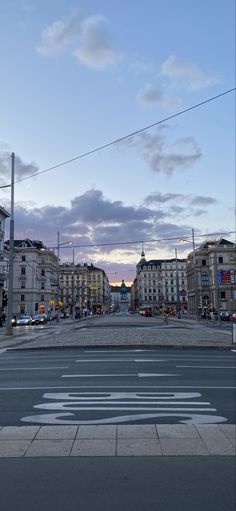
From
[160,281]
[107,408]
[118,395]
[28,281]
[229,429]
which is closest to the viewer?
[229,429]

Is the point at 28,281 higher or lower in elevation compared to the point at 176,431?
higher

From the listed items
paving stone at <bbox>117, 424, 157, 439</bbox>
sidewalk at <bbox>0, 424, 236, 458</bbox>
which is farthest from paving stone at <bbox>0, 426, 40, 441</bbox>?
paving stone at <bbox>117, 424, 157, 439</bbox>

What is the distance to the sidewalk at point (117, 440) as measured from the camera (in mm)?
5941

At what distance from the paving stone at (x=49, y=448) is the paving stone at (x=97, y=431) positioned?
1.27 ft

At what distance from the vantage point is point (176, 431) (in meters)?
6.95

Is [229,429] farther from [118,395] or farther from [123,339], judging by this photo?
[123,339]

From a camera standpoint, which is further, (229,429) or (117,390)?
(117,390)

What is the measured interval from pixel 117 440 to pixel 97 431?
539 mm

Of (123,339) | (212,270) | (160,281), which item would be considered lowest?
(123,339)

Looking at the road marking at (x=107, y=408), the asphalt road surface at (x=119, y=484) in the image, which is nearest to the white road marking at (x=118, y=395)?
the road marking at (x=107, y=408)

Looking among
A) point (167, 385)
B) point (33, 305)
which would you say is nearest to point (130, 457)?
point (167, 385)

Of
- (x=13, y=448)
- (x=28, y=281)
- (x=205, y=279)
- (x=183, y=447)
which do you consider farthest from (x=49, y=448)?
(x=205, y=279)

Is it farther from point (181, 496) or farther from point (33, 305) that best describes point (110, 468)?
point (33, 305)

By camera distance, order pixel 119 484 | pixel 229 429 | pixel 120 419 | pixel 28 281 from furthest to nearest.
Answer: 1. pixel 28 281
2. pixel 120 419
3. pixel 229 429
4. pixel 119 484
